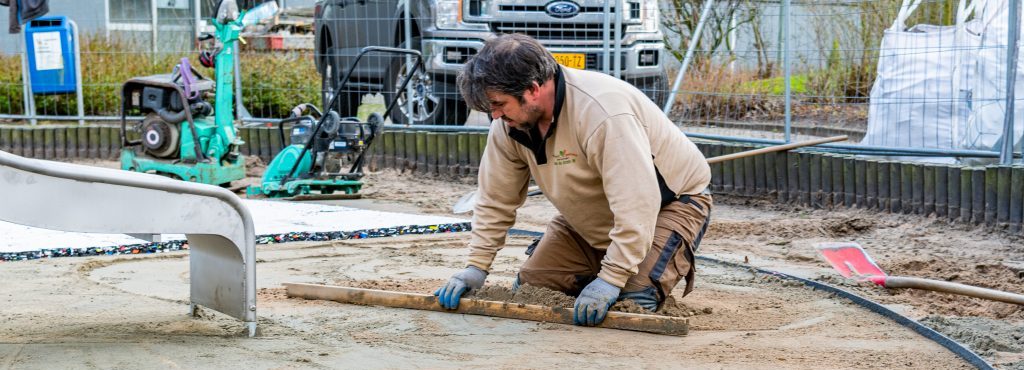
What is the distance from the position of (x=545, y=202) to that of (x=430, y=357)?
178 inches

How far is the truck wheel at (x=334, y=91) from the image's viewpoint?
33.6 feet

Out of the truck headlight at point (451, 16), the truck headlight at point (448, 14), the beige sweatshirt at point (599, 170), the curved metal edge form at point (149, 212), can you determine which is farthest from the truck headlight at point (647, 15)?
the curved metal edge form at point (149, 212)

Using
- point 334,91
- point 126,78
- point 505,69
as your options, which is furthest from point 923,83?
point 126,78

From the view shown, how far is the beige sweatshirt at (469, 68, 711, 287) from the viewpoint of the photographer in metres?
4.04

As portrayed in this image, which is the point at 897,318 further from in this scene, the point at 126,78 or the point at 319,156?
the point at 126,78

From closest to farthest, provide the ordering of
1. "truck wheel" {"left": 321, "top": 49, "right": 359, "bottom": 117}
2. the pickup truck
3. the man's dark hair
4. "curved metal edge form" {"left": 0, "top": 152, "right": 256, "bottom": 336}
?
"curved metal edge form" {"left": 0, "top": 152, "right": 256, "bottom": 336} → the man's dark hair → the pickup truck → "truck wheel" {"left": 321, "top": 49, "right": 359, "bottom": 117}

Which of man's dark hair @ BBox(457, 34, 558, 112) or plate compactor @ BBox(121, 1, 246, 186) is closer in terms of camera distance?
man's dark hair @ BBox(457, 34, 558, 112)

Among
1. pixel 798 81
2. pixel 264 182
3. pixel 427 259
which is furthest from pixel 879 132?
pixel 264 182

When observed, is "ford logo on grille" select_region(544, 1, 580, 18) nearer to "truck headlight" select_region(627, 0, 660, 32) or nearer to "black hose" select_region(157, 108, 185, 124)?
"truck headlight" select_region(627, 0, 660, 32)

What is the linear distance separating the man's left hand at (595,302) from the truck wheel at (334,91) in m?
6.04

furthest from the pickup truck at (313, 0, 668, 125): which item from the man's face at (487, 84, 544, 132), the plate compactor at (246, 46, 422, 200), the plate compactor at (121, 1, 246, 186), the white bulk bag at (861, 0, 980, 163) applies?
the man's face at (487, 84, 544, 132)

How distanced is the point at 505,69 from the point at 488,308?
3.17ft

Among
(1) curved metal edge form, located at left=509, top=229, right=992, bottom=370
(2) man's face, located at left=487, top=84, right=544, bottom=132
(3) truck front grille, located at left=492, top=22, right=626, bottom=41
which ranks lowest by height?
(1) curved metal edge form, located at left=509, top=229, right=992, bottom=370

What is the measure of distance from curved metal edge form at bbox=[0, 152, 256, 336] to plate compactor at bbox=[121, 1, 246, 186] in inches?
168
